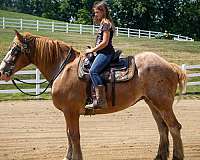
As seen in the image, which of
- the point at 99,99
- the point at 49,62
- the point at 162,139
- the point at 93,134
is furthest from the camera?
the point at 93,134

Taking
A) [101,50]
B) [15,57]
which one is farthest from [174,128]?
[15,57]

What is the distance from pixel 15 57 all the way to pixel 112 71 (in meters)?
1.60

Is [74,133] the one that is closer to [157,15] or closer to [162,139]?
[162,139]

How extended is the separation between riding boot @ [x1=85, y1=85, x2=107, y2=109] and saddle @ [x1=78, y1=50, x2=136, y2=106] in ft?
0.38

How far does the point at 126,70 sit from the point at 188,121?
221 inches

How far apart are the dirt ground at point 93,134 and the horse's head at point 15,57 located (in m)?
1.60

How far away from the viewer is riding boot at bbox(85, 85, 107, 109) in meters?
7.00

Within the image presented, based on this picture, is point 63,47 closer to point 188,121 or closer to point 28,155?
point 28,155

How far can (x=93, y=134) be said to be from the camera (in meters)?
9.99

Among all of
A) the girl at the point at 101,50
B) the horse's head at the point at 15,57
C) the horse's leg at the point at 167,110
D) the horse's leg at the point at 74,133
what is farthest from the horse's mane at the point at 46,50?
the horse's leg at the point at 167,110

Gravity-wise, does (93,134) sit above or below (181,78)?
below

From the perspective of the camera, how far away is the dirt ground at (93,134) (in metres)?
8.08

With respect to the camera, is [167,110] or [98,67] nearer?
[98,67]

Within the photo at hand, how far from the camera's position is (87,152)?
26.7 ft
